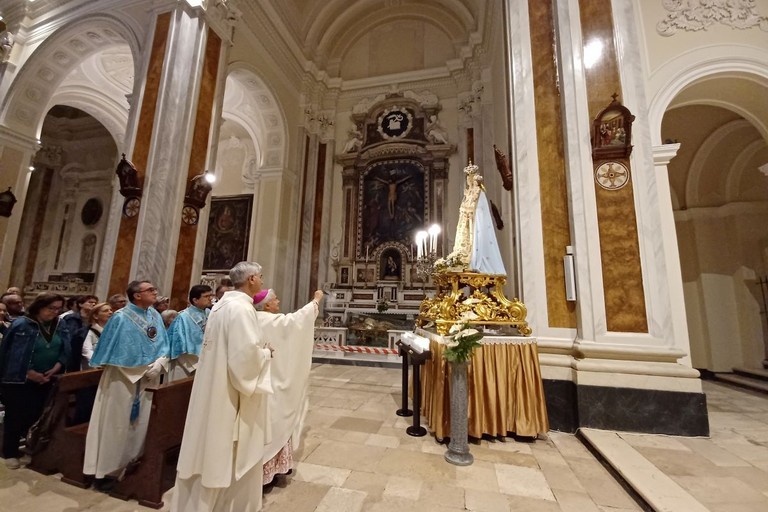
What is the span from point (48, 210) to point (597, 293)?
17.1m

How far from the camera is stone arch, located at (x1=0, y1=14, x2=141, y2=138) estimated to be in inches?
272

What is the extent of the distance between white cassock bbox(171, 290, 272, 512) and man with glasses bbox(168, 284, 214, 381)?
4.06 ft

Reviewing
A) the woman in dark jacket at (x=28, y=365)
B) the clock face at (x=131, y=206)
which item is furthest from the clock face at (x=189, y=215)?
the woman in dark jacket at (x=28, y=365)

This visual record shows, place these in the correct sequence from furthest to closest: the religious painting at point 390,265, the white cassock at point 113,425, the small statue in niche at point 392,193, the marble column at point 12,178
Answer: the small statue in niche at point 392,193 → the religious painting at point 390,265 → the marble column at point 12,178 → the white cassock at point 113,425

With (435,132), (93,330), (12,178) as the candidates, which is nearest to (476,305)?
(93,330)

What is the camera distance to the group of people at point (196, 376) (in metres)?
1.75

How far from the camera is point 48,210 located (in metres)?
12.6

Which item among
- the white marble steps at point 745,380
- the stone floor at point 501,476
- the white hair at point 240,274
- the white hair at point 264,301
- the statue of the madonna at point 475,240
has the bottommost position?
the stone floor at point 501,476

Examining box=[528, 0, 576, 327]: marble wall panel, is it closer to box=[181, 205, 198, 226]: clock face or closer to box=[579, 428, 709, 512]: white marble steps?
Result: box=[579, 428, 709, 512]: white marble steps

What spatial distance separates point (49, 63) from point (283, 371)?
31.6 ft

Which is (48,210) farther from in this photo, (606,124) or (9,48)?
(606,124)

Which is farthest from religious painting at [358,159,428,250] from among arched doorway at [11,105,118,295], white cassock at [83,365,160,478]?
arched doorway at [11,105,118,295]

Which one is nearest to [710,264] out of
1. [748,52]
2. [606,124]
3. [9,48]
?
[748,52]

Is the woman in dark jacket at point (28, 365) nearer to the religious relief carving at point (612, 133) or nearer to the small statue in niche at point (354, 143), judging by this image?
the religious relief carving at point (612, 133)
